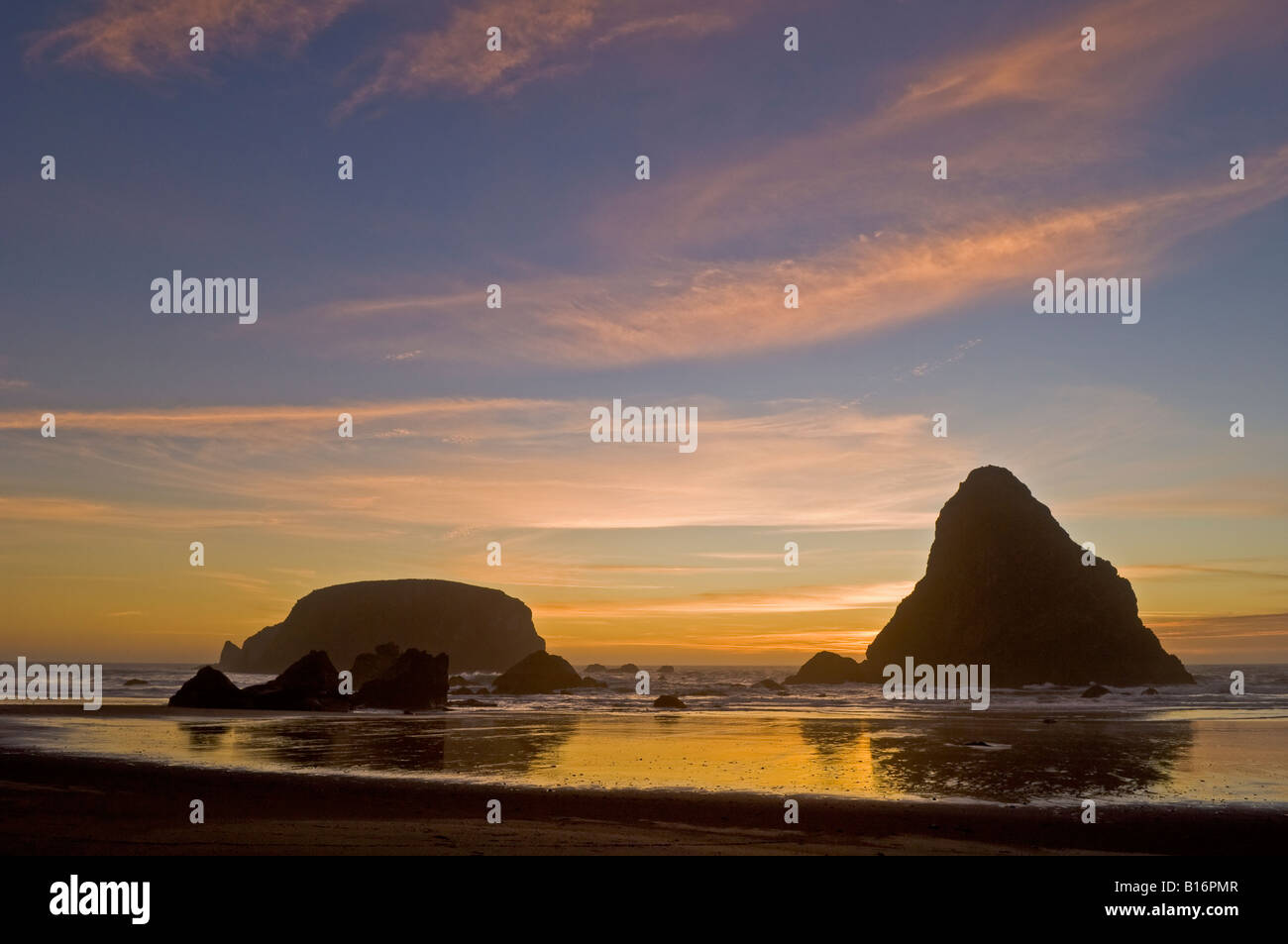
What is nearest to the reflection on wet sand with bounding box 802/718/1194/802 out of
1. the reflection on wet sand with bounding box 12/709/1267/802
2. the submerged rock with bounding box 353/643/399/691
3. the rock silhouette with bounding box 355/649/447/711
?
the reflection on wet sand with bounding box 12/709/1267/802

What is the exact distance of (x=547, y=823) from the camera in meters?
16.6

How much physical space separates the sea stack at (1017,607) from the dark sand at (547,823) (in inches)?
3884

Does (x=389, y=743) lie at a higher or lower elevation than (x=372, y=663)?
higher

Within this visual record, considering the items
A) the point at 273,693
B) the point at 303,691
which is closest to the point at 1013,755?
the point at 303,691

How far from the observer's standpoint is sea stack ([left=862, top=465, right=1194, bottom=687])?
107m

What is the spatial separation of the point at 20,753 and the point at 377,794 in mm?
16328

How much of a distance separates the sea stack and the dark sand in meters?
98.7

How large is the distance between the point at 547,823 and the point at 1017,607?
111660mm

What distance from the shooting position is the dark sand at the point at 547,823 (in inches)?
566

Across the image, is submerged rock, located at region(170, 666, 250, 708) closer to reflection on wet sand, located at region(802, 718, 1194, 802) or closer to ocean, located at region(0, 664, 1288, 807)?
ocean, located at region(0, 664, 1288, 807)
